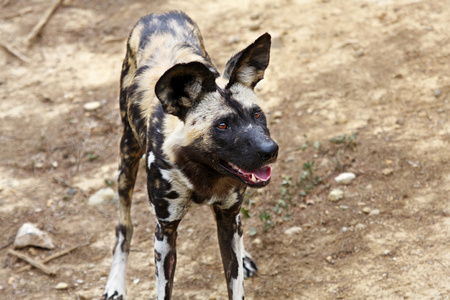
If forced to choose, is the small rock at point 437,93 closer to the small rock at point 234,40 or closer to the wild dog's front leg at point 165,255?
the small rock at point 234,40

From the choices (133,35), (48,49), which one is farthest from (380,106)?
(48,49)

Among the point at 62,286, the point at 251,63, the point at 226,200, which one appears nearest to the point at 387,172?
the point at 226,200

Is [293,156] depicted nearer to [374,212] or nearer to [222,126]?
[374,212]

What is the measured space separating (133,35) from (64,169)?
2249 mm

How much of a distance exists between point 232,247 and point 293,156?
6.28 feet

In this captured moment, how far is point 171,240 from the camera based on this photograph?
13.3 ft

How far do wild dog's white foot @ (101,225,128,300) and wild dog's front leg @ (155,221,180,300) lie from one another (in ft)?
2.24

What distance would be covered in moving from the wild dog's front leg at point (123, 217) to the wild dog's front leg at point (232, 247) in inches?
38.8

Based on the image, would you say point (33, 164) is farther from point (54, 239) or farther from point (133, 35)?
point (133, 35)

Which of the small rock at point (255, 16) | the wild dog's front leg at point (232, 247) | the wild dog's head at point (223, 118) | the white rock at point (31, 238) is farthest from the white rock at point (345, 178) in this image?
the small rock at point (255, 16)

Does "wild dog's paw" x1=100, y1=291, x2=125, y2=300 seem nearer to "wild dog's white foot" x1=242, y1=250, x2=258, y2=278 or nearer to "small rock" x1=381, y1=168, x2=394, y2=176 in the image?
"wild dog's white foot" x1=242, y1=250, x2=258, y2=278

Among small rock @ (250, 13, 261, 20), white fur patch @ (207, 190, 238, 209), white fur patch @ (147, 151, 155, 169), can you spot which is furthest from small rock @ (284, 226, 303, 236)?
small rock @ (250, 13, 261, 20)

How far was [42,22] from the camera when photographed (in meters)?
9.07

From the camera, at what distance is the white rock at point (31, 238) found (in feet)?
17.3
